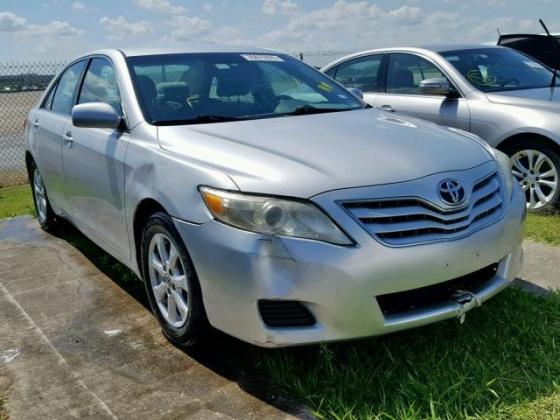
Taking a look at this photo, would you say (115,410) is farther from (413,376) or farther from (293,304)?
(413,376)

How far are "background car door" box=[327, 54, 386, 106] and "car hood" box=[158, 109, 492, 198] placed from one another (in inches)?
126

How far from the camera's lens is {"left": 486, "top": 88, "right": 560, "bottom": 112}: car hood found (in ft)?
17.1

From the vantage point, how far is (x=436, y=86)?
569cm

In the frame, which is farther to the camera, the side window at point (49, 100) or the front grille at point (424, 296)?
the side window at point (49, 100)

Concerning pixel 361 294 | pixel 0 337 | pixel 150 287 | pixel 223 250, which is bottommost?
pixel 0 337

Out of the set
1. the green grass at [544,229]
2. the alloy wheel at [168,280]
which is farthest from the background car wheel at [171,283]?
the green grass at [544,229]

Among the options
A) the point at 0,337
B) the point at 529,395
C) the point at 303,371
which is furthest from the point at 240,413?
the point at 0,337

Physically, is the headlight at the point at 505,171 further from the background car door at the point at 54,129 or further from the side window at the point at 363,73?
the side window at the point at 363,73

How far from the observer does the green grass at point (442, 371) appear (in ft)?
8.05

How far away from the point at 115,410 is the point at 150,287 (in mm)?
763

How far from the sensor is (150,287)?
325cm

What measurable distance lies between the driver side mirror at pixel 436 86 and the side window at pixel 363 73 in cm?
81

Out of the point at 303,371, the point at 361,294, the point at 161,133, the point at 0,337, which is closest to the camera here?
the point at 361,294

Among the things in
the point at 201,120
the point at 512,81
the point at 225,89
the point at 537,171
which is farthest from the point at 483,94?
the point at 201,120
